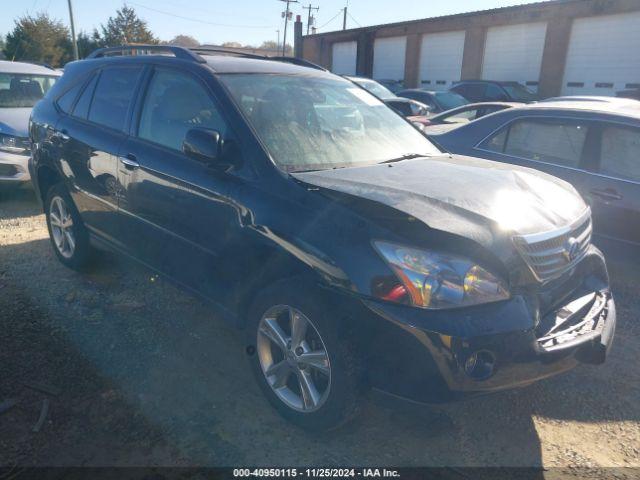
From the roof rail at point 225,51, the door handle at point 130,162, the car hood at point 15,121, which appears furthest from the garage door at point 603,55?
the door handle at point 130,162

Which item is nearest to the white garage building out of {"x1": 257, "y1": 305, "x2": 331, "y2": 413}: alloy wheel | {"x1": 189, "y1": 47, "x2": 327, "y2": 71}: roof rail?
{"x1": 189, "y1": 47, "x2": 327, "y2": 71}: roof rail

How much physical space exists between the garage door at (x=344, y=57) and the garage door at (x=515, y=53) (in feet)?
33.3

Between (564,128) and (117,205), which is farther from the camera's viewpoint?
(564,128)

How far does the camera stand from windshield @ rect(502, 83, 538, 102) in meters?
15.9

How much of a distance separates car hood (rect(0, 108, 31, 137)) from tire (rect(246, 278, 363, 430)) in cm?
569

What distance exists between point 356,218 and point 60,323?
8.31 feet

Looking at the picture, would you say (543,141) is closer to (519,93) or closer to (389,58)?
(519,93)

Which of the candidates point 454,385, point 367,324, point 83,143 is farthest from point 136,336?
point 454,385

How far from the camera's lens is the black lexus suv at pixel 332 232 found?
2.23 meters

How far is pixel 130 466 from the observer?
240 centimetres

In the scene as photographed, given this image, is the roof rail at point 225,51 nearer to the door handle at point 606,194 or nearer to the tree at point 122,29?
the door handle at point 606,194

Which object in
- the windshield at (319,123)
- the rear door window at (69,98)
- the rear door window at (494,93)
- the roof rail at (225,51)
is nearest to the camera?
the windshield at (319,123)

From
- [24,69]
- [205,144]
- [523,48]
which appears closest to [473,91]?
[523,48]

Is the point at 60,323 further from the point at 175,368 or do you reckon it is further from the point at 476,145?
the point at 476,145
